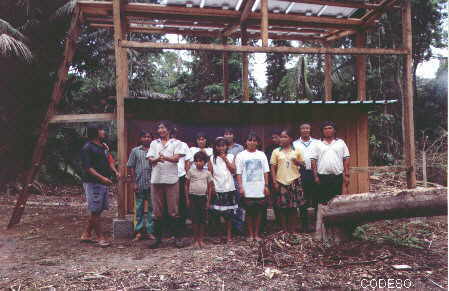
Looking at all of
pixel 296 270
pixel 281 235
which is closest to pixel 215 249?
pixel 281 235

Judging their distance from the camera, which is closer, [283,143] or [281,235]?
[281,235]

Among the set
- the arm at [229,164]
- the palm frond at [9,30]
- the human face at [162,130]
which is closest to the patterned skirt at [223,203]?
the arm at [229,164]

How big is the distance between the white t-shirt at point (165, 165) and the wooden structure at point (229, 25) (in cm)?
91

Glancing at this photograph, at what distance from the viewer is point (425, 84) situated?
1780cm

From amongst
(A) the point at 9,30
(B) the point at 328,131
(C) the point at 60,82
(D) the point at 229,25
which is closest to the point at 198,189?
(B) the point at 328,131

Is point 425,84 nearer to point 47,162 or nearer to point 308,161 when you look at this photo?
point 308,161

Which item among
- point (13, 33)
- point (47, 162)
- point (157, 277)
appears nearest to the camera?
point (157, 277)

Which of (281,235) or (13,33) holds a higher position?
(13,33)

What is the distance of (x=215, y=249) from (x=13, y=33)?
9.01 metres

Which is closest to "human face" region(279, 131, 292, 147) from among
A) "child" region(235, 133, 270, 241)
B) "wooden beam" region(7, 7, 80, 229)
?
"child" region(235, 133, 270, 241)

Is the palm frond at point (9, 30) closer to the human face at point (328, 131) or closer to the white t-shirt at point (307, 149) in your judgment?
the white t-shirt at point (307, 149)

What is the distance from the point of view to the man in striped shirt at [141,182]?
5918mm

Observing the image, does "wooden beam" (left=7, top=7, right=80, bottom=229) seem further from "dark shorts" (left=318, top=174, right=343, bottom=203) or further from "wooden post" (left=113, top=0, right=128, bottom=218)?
"dark shorts" (left=318, top=174, right=343, bottom=203)

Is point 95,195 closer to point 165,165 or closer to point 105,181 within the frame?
point 105,181
